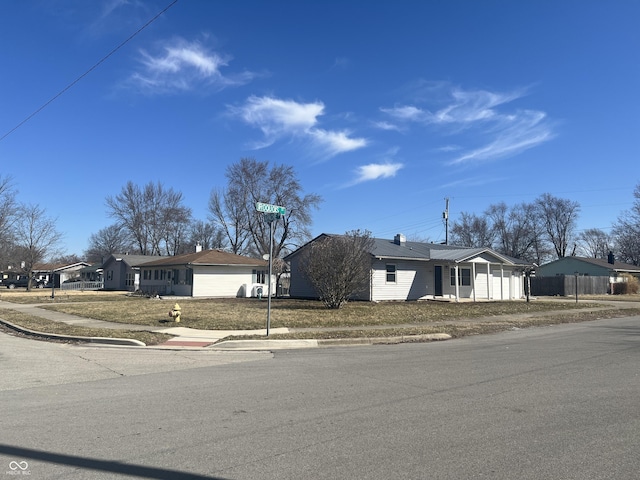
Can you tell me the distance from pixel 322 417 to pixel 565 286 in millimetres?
45811

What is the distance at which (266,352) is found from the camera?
37.6ft

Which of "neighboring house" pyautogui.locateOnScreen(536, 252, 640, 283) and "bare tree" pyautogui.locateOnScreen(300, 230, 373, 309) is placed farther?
"neighboring house" pyautogui.locateOnScreen(536, 252, 640, 283)

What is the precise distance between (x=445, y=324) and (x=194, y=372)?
10.9 metres

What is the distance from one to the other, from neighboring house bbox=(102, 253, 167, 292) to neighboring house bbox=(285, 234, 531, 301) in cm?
2203

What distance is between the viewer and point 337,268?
2183 cm

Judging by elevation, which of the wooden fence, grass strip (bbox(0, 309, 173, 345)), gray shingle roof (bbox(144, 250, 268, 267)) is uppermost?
gray shingle roof (bbox(144, 250, 268, 267))

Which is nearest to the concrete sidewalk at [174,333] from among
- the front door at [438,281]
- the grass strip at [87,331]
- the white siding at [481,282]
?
the grass strip at [87,331]

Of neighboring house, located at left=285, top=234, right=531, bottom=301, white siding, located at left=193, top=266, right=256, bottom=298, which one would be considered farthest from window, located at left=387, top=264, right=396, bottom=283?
white siding, located at left=193, top=266, right=256, bottom=298

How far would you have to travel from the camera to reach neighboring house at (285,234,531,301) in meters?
29.5

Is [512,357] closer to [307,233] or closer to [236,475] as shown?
[236,475]

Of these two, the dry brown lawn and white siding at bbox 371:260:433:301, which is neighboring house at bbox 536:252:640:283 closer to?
white siding at bbox 371:260:433:301

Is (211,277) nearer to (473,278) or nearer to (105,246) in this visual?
(473,278)

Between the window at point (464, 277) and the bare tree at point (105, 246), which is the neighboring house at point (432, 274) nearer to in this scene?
the window at point (464, 277)

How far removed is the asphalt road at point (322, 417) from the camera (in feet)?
14.0
